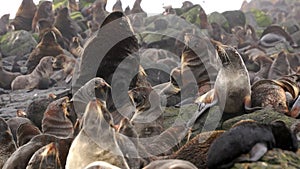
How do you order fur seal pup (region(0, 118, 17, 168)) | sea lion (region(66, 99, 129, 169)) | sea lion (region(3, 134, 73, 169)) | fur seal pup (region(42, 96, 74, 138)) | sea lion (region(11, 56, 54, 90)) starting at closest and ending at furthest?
sea lion (region(66, 99, 129, 169)) < sea lion (region(3, 134, 73, 169)) < fur seal pup (region(0, 118, 17, 168)) < fur seal pup (region(42, 96, 74, 138)) < sea lion (region(11, 56, 54, 90))

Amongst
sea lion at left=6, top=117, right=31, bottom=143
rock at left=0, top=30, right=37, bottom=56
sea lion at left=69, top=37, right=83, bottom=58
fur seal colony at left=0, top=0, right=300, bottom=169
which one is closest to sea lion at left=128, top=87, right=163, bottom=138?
fur seal colony at left=0, top=0, right=300, bottom=169

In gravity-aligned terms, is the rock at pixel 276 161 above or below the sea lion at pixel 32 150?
above

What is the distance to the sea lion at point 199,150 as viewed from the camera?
575cm

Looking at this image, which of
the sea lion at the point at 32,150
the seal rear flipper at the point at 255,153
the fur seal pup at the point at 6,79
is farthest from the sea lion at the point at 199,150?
the fur seal pup at the point at 6,79

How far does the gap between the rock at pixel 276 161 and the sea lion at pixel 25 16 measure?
22.5 metres

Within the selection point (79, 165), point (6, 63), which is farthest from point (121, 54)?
point (6, 63)

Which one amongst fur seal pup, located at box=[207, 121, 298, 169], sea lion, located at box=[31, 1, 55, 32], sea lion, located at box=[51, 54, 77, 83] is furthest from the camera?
sea lion, located at box=[31, 1, 55, 32]

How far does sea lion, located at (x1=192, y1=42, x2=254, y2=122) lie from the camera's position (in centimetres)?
802

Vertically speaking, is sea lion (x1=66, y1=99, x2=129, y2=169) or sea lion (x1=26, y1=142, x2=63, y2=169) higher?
sea lion (x1=66, y1=99, x2=129, y2=169)

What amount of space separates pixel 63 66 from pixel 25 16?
391 inches

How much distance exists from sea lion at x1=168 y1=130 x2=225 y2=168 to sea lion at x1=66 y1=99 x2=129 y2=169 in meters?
0.67

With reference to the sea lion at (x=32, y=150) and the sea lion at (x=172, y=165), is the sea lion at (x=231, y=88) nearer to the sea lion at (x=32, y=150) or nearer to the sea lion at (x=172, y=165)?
the sea lion at (x=32, y=150)

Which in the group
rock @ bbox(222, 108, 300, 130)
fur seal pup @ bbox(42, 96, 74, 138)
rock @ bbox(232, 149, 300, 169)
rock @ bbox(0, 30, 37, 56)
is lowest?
rock @ bbox(0, 30, 37, 56)

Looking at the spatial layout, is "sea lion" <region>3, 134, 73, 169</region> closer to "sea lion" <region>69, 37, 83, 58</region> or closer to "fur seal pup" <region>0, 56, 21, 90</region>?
"fur seal pup" <region>0, 56, 21, 90</region>
